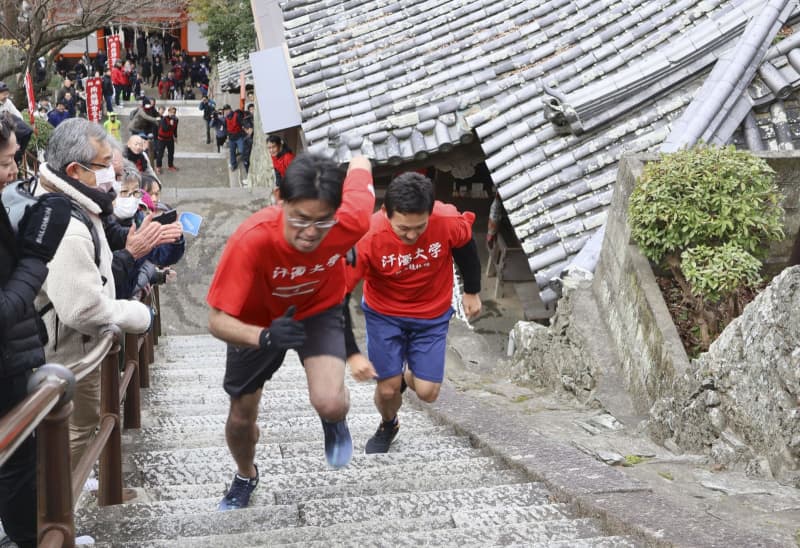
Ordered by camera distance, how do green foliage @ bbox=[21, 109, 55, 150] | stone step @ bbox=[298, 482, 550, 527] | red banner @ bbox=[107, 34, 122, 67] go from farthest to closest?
red banner @ bbox=[107, 34, 122, 67]
green foliage @ bbox=[21, 109, 55, 150]
stone step @ bbox=[298, 482, 550, 527]

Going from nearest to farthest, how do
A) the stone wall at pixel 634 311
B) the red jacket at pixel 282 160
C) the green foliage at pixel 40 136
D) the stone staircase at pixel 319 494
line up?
the stone staircase at pixel 319 494 < the stone wall at pixel 634 311 < the red jacket at pixel 282 160 < the green foliage at pixel 40 136

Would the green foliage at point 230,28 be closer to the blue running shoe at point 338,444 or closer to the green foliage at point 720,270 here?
the green foliage at point 720,270

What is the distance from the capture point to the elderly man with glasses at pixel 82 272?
12.8 ft

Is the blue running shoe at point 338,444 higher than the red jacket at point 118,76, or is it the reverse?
the red jacket at point 118,76

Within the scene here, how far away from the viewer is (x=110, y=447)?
4.25 metres

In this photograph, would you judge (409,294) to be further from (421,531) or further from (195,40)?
(195,40)

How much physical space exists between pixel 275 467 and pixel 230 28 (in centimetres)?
2616

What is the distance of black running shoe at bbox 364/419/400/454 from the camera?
5453 millimetres

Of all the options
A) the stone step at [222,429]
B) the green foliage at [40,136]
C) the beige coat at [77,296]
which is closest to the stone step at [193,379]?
the stone step at [222,429]

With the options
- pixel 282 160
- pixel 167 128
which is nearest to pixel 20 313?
pixel 282 160

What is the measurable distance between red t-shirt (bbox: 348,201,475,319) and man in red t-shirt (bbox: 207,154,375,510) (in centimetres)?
59

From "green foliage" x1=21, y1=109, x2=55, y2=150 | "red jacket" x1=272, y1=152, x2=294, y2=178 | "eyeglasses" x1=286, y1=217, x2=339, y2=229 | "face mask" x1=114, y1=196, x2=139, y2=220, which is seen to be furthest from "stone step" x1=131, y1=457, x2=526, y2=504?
"green foliage" x1=21, y1=109, x2=55, y2=150

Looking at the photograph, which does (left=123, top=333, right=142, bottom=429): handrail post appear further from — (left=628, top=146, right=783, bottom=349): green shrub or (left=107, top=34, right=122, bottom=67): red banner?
(left=107, top=34, right=122, bottom=67): red banner

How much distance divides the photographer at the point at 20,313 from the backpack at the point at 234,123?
20.5 m
